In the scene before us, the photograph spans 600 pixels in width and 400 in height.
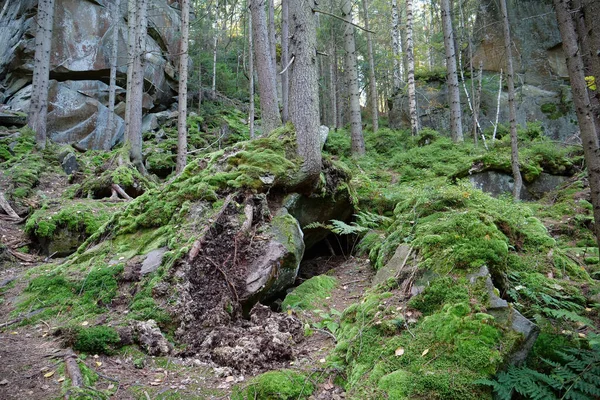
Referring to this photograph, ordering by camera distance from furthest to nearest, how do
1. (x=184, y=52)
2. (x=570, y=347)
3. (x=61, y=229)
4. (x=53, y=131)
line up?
(x=53, y=131) → (x=184, y=52) → (x=61, y=229) → (x=570, y=347)

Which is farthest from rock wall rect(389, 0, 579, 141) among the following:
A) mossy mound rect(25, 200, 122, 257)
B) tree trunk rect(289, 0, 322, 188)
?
mossy mound rect(25, 200, 122, 257)

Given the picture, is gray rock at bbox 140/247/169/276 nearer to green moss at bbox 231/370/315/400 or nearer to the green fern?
green moss at bbox 231/370/315/400

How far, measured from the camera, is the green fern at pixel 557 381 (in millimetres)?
2578

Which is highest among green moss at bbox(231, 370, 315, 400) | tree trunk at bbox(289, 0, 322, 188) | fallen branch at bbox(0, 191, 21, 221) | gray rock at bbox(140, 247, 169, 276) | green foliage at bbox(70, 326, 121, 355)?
tree trunk at bbox(289, 0, 322, 188)

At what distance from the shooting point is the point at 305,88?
6.63 metres

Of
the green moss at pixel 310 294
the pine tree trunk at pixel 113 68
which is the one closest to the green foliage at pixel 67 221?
the green moss at pixel 310 294

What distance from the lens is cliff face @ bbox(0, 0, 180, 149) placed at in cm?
1912

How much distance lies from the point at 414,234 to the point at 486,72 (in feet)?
58.6

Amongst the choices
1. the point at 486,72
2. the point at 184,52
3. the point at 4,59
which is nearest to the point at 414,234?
the point at 184,52

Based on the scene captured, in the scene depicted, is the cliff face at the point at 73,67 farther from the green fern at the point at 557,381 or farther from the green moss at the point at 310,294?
the green fern at the point at 557,381

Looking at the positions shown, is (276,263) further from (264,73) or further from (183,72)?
(183,72)

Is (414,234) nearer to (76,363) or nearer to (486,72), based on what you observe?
(76,363)

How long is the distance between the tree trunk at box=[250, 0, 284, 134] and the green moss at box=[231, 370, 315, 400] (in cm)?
574

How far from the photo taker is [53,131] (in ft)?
61.5
